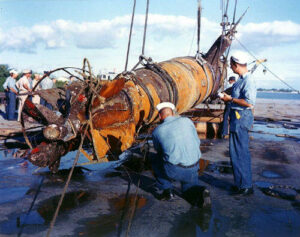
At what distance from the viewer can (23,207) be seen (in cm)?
359

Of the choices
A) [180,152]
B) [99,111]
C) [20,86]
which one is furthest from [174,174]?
[20,86]

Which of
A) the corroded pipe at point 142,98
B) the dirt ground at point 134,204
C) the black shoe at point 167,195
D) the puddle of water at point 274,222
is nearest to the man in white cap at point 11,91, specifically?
the dirt ground at point 134,204

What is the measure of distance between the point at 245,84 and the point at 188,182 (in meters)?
1.62

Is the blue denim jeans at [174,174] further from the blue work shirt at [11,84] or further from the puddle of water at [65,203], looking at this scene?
the blue work shirt at [11,84]

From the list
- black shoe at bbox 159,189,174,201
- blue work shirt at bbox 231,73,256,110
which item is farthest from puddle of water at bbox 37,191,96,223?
blue work shirt at bbox 231,73,256,110

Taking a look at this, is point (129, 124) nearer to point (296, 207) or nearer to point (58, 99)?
point (58, 99)

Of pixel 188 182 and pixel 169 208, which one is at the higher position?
pixel 188 182

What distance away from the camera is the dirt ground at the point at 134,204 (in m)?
3.11

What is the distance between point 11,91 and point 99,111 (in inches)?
285

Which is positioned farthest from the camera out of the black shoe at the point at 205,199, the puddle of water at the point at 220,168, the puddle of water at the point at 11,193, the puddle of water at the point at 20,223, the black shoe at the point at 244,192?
the puddle of water at the point at 220,168

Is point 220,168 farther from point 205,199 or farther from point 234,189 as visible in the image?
point 205,199

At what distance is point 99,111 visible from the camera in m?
4.50

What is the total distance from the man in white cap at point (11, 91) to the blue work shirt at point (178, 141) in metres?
7.91

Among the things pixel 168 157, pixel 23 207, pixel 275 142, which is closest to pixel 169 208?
pixel 168 157
